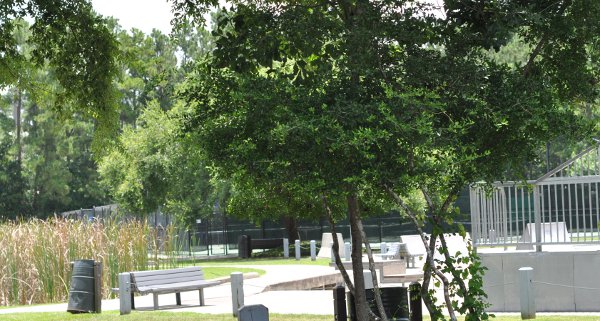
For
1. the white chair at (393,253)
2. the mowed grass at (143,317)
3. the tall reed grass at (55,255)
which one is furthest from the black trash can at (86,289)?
the white chair at (393,253)

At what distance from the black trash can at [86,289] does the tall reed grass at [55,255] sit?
10.7 ft

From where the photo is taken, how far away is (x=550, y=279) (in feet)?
52.9

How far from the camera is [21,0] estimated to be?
48.7 ft

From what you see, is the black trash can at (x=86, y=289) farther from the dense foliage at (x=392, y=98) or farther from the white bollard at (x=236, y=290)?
the dense foliage at (x=392, y=98)

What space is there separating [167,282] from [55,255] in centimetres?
321

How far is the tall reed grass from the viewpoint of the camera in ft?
70.9

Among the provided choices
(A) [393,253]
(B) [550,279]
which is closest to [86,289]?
(B) [550,279]

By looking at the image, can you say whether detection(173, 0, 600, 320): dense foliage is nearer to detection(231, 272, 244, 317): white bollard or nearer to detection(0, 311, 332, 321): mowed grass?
detection(0, 311, 332, 321): mowed grass

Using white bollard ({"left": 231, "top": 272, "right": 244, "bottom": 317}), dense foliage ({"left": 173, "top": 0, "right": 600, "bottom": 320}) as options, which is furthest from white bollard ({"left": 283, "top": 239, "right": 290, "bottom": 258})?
dense foliage ({"left": 173, "top": 0, "right": 600, "bottom": 320})

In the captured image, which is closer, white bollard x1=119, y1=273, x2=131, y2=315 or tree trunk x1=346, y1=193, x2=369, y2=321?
tree trunk x1=346, y1=193, x2=369, y2=321

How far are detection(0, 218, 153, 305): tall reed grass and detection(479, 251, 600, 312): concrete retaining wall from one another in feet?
29.7

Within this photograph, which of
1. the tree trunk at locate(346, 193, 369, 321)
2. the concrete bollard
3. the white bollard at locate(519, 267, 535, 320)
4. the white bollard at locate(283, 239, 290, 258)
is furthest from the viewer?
the white bollard at locate(283, 239, 290, 258)

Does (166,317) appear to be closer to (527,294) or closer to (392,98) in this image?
(527,294)

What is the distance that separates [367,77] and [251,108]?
4.32ft
